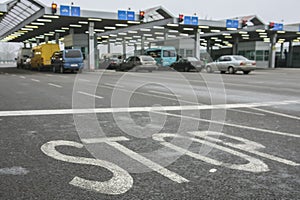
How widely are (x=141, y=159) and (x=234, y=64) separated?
22897mm

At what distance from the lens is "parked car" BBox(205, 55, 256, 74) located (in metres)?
25.0

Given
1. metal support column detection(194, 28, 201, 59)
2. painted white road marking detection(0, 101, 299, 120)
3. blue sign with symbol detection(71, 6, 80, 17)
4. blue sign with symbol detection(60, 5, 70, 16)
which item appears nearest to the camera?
painted white road marking detection(0, 101, 299, 120)

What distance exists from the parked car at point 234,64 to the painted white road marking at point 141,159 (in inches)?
859

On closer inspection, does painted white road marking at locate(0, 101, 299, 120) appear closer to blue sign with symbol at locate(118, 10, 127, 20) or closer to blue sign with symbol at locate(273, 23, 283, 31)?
blue sign with symbol at locate(118, 10, 127, 20)

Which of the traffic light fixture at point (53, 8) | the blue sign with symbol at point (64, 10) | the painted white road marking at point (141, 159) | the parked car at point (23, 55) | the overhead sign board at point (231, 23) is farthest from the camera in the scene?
the parked car at point (23, 55)

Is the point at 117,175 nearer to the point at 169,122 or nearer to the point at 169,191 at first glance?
the point at 169,191

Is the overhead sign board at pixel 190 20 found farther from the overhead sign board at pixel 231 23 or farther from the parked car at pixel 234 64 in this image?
the parked car at pixel 234 64

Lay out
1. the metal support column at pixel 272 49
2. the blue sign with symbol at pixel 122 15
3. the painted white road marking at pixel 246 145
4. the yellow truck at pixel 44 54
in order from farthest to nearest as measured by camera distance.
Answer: the metal support column at pixel 272 49, the blue sign with symbol at pixel 122 15, the yellow truck at pixel 44 54, the painted white road marking at pixel 246 145

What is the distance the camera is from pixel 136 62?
32.2 meters

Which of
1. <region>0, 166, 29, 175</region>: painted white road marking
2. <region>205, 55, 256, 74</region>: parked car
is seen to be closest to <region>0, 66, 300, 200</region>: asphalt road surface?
<region>0, 166, 29, 175</region>: painted white road marking

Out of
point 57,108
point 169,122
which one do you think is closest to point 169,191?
point 169,122

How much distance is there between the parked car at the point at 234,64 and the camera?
82.1ft

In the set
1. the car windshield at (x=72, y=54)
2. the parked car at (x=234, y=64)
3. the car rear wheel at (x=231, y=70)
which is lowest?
the car rear wheel at (x=231, y=70)

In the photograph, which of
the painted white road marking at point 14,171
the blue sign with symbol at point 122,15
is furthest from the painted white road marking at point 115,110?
the blue sign with symbol at point 122,15
